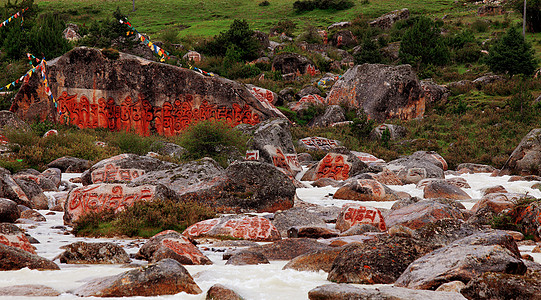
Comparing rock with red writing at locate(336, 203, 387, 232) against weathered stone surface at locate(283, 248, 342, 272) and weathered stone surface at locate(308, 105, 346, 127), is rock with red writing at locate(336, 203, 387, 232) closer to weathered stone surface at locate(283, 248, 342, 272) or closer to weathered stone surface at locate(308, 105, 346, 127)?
weathered stone surface at locate(283, 248, 342, 272)

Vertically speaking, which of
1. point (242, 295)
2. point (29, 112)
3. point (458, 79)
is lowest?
point (458, 79)

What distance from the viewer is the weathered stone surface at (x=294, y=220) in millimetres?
10609

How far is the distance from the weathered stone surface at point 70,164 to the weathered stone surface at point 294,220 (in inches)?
426

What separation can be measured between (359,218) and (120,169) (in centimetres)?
863

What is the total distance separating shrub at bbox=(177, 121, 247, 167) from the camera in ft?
69.2

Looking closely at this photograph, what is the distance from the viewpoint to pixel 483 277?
4871 mm

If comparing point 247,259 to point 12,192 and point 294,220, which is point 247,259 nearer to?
point 294,220

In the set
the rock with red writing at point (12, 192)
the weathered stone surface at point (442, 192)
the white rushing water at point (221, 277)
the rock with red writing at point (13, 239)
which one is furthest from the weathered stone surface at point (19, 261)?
the weathered stone surface at point (442, 192)

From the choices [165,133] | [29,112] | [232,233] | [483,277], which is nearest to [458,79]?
[165,133]

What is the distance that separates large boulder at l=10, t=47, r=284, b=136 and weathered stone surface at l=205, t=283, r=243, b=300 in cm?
2525

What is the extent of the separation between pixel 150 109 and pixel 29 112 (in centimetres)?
621

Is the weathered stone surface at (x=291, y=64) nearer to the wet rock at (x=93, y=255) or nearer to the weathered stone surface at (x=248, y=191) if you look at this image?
the weathered stone surface at (x=248, y=191)

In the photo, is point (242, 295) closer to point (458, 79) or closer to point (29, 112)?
point (29, 112)

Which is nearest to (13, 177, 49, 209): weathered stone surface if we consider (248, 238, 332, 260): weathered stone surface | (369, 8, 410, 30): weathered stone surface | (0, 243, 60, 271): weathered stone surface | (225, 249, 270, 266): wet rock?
(0, 243, 60, 271): weathered stone surface
